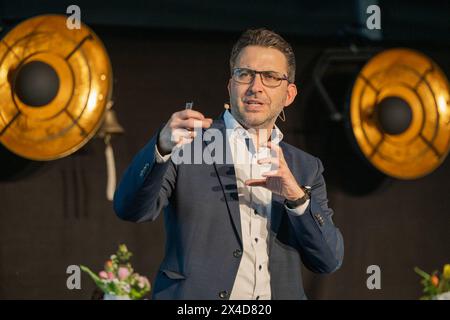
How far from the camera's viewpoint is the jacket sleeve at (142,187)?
71.1 inches

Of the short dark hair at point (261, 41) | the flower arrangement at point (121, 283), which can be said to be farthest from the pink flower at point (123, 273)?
the short dark hair at point (261, 41)

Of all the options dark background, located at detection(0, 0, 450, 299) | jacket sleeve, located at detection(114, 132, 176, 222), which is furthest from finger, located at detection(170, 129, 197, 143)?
dark background, located at detection(0, 0, 450, 299)

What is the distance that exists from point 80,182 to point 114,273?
577 mm

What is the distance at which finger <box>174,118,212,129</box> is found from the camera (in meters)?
1.62

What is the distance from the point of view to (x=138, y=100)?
152 inches

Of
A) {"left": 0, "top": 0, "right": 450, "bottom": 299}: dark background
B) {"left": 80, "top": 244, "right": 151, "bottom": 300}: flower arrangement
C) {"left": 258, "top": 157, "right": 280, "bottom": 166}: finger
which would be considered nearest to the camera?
{"left": 258, "top": 157, "right": 280, "bottom": 166}: finger

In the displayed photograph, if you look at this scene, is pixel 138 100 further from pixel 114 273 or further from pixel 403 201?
pixel 403 201

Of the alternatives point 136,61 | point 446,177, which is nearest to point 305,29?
point 136,61

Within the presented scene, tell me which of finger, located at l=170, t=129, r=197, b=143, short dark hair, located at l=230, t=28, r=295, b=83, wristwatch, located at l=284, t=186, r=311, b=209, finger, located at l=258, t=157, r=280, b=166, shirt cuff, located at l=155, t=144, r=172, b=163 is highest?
short dark hair, located at l=230, t=28, r=295, b=83

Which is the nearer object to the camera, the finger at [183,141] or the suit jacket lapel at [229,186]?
the finger at [183,141]

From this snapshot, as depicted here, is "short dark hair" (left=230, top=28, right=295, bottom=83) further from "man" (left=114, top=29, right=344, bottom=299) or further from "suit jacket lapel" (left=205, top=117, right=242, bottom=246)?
"suit jacket lapel" (left=205, top=117, right=242, bottom=246)

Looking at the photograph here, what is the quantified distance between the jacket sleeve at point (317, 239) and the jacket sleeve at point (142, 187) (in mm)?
349

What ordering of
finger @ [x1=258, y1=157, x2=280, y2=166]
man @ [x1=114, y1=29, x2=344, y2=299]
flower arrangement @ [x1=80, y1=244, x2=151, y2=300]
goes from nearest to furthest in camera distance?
finger @ [x1=258, y1=157, x2=280, y2=166], man @ [x1=114, y1=29, x2=344, y2=299], flower arrangement @ [x1=80, y1=244, x2=151, y2=300]

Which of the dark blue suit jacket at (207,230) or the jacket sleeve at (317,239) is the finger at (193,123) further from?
the jacket sleeve at (317,239)
